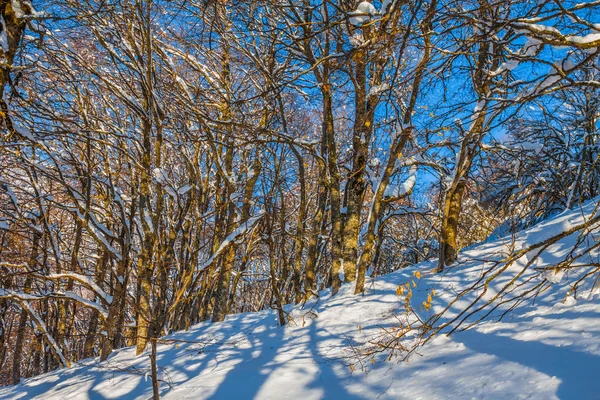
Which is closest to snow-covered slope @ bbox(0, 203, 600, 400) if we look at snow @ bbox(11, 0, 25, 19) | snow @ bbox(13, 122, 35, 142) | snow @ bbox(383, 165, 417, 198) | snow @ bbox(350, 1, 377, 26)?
snow @ bbox(383, 165, 417, 198)

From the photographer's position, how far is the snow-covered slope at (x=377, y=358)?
212 cm

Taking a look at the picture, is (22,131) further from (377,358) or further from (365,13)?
(377,358)

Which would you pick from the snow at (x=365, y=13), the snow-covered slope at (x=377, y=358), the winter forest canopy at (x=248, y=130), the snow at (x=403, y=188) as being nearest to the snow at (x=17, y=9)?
the winter forest canopy at (x=248, y=130)

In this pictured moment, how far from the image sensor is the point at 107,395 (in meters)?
3.76

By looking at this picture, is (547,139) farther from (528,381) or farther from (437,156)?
(528,381)

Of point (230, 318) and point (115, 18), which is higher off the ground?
point (115, 18)

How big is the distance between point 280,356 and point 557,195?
6.29 meters

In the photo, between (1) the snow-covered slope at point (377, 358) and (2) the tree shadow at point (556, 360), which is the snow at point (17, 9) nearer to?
(1) the snow-covered slope at point (377, 358)

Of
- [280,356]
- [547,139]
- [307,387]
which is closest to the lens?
[307,387]

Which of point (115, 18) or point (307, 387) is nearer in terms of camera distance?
point (307, 387)

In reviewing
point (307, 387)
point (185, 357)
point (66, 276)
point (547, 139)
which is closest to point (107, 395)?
point (185, 357)

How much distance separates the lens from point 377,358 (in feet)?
10.1

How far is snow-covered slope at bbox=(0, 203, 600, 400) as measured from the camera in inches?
83.4

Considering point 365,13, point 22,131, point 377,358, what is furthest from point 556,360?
point 22,131
